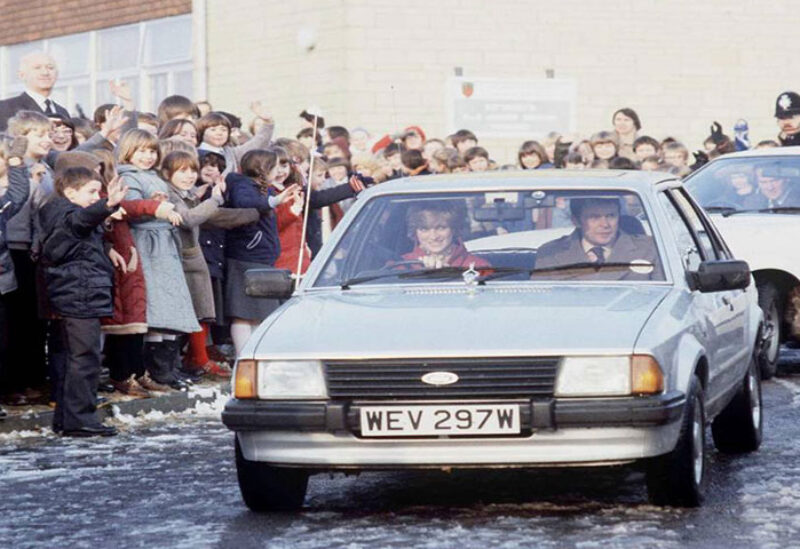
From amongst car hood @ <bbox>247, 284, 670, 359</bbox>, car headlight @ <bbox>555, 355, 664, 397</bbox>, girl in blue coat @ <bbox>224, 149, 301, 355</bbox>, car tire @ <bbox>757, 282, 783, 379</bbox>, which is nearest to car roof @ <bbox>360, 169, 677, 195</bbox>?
car hood @ <bbox>247, 284, 670, 359</bbox>

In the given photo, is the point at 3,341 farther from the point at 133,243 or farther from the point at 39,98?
the point at 39,98

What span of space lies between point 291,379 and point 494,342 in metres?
0.80

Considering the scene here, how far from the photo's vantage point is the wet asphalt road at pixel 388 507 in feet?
24.7

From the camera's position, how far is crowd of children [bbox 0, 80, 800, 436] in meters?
11.1

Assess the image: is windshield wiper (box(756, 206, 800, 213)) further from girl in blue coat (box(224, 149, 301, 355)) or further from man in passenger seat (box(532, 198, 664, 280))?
man in passenger seat (box(532, 198, 664, 280))

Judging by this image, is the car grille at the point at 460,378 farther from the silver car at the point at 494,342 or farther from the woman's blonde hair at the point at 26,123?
the woman's blonde hair at the point at 26,123

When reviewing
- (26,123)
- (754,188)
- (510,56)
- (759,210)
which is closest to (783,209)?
(759,210)

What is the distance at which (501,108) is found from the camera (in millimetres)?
25422

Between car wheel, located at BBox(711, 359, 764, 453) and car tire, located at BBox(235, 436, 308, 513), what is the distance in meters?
2.55

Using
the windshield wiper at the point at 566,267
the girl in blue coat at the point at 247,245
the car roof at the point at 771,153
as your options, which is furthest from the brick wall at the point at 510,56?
the windshield wiper at the point at 566,267

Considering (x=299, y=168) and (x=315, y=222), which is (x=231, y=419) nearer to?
(x=299, y=168)

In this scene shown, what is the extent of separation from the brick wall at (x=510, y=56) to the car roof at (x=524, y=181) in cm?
1513

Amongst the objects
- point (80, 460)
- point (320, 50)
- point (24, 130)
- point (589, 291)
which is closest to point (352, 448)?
point (589, 291)

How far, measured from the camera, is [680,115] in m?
27.2
